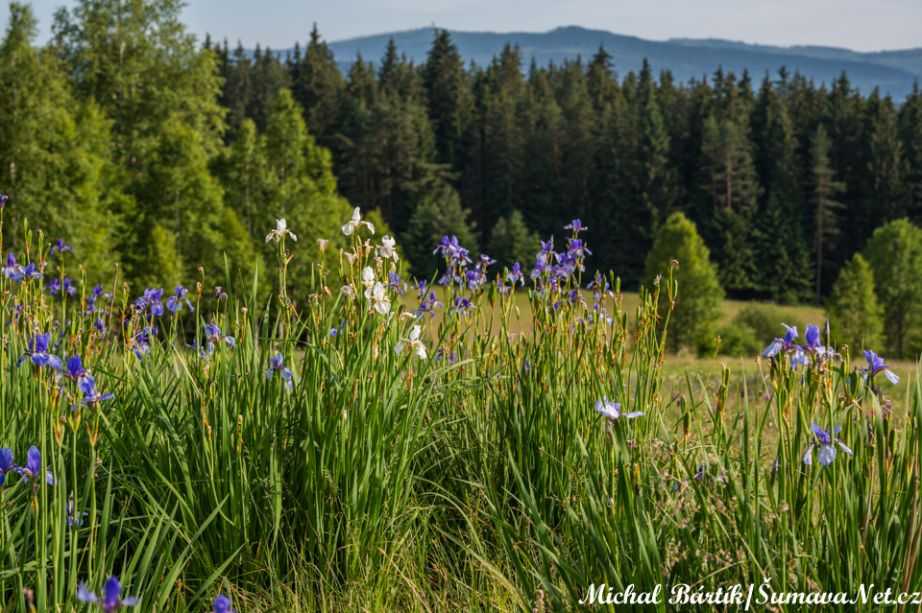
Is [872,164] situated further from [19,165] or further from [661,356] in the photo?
[661,356]

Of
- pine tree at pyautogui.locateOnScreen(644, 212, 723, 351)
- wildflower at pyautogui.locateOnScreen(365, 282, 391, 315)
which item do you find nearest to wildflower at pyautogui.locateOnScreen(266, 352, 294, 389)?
wildflower at pyautogui.locateOnScreen(365, 282, 391, 315)

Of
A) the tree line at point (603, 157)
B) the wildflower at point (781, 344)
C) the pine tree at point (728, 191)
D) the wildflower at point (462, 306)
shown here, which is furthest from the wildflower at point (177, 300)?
the pine tree at point (728, 191)

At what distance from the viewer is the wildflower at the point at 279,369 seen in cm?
329

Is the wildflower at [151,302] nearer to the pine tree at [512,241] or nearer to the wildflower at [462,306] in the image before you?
the wildflower at [462,306]

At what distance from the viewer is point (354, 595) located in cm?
307

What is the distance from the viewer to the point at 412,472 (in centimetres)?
365

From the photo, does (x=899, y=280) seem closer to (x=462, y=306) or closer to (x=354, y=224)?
(x=462, y=306)

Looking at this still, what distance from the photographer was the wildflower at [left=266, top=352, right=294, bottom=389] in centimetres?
329

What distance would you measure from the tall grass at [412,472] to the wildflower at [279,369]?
2 cm

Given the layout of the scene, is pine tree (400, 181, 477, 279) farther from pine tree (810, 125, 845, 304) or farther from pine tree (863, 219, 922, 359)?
pine tree (863, 219, 922, 359)

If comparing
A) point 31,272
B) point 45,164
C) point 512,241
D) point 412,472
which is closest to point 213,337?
point 412,472

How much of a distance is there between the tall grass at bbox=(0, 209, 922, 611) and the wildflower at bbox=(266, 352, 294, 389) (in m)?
0.02

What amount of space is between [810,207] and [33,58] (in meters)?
67.1

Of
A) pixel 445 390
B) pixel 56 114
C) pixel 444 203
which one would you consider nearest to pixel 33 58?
pixel 56 114
